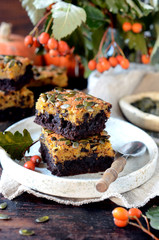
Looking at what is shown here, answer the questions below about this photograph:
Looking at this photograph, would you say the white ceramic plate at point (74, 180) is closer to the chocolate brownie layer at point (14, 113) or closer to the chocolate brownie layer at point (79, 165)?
the chocolate brownie layer at point (79, 165)

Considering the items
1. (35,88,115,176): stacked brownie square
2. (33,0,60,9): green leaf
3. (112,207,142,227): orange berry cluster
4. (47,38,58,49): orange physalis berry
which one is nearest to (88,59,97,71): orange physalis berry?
(47,38,58,49): orange physalis berry

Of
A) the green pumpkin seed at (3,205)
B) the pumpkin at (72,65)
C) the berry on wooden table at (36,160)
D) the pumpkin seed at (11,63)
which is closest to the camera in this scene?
the green pumpkin seed at (3,205)

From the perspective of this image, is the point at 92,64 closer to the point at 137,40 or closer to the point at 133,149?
the point at 137,40

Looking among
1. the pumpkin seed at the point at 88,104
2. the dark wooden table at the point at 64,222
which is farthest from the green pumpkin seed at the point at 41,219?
the pumpkin seed at the point at 88,104

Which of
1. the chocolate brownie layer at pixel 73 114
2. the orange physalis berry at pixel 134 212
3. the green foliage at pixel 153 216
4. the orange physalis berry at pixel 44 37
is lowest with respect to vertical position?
the green foliage at pixel 153 216

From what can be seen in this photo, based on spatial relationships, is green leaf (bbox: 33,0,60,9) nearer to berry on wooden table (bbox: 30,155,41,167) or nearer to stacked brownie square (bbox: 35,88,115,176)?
stacked brownie square (bbox: 35,88,115,176)

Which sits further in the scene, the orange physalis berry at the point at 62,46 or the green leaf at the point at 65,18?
the orange physalis berry at the point at 62,46

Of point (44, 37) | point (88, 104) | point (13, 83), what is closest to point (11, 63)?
point (13, 83)

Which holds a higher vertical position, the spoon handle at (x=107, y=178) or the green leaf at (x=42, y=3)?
the green leaf at (x=42, y=3)
